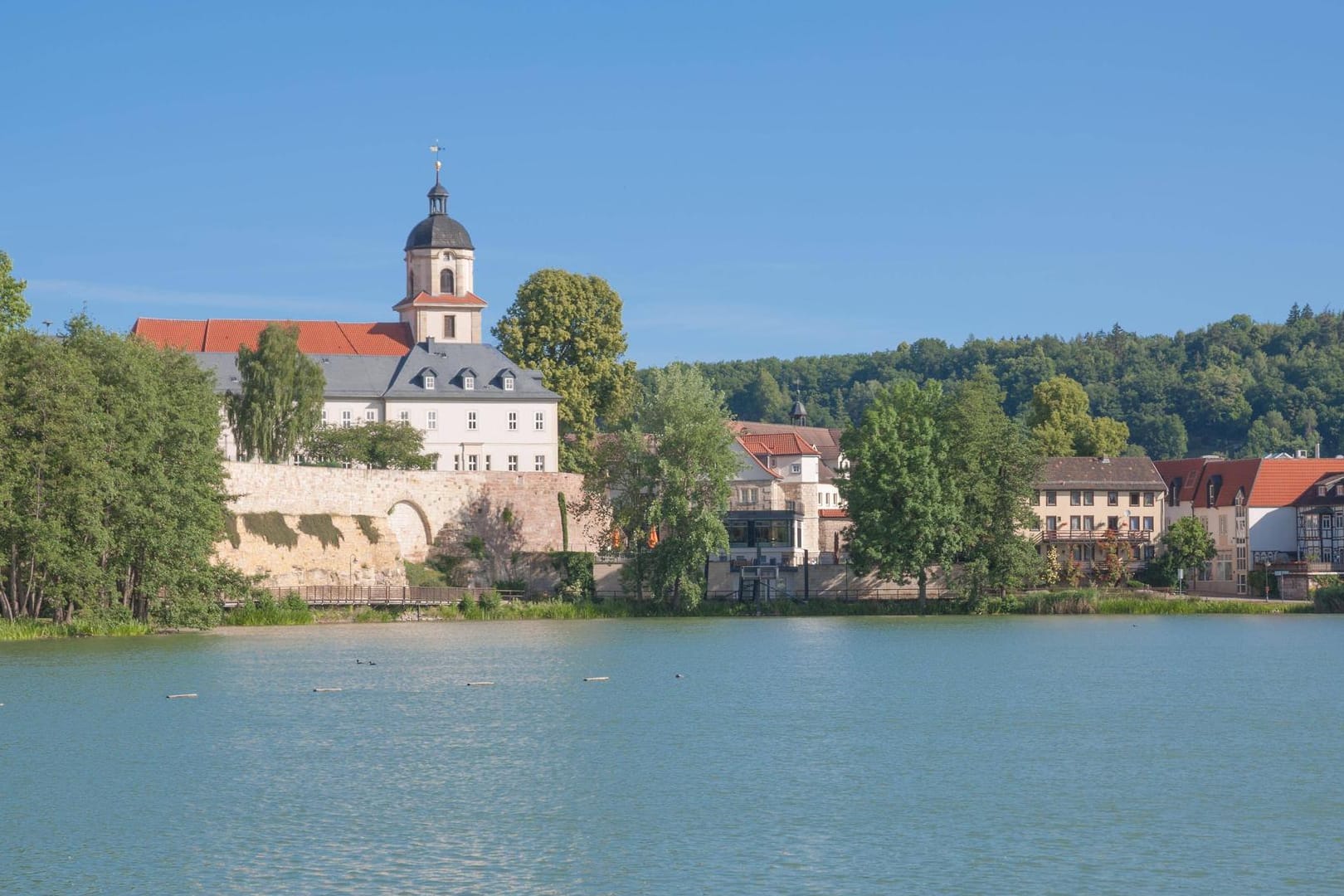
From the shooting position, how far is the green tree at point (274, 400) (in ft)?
250

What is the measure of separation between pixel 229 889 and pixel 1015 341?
161369mm

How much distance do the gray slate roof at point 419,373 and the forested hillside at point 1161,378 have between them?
63088 millimetres

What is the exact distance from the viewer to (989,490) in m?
68.4

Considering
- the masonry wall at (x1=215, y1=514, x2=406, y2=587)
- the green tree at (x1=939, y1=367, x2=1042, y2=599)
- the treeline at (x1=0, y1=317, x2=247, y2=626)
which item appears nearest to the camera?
the treeline at (x1=0, y1=317, x2=247, y2=626)

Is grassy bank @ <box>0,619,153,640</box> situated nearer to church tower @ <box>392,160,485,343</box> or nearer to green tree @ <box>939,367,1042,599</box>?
green tree @ <box>939,367,1042,599</box>

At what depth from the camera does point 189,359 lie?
5688 centimetres

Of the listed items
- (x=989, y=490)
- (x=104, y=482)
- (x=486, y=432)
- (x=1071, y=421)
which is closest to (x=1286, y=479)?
(x=1071, y=421)

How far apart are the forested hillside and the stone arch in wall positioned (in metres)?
77.2

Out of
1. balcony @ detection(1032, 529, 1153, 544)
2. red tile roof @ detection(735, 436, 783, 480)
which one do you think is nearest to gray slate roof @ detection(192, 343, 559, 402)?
red tile roof @ detection(735, 436, 783, 480)

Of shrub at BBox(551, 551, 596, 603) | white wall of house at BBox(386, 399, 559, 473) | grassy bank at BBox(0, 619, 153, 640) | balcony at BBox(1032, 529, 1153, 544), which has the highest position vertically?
white wall of house at BBox(386, 399, 559, 473)

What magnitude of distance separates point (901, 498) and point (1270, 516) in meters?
29.8

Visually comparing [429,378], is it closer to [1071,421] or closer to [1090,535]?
[1090,535]

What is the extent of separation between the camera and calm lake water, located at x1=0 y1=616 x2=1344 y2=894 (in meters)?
21.2

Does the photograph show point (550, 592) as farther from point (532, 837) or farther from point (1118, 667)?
point (532, 837)
